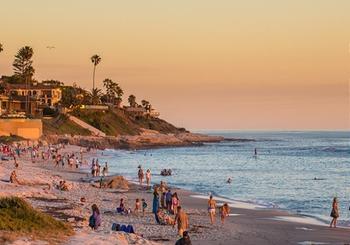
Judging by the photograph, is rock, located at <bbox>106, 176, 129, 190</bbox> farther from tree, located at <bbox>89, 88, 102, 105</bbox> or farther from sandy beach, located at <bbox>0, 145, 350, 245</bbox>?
tree, located at <bbox>89, 88, 102, 105</bbox>

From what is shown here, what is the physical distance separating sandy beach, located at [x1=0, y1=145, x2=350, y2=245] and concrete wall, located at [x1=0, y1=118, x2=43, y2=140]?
193ft

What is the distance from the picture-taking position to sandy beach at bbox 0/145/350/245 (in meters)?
19.1

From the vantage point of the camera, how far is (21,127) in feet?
305

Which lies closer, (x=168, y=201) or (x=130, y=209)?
(x=130, y=209)

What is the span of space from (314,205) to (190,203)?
6.34 m

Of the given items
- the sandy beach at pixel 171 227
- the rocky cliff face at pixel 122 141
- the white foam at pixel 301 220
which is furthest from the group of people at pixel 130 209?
the rocky cliff face at pixel 122 141

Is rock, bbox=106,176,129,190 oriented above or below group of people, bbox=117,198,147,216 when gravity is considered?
above

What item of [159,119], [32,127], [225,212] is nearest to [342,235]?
[225,212]

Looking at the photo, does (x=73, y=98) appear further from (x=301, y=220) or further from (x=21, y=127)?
(x=301, y=220)

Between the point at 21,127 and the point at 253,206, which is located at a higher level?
the point at 21,127

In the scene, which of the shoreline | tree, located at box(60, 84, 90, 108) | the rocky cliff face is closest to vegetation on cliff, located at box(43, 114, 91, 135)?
the rocky cliff face

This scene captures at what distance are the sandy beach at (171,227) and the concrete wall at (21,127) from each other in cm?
5876

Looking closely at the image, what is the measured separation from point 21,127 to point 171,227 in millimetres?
73393

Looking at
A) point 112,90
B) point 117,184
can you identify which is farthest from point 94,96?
point 117,184
